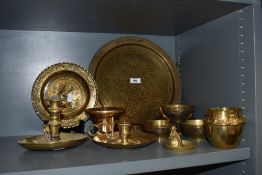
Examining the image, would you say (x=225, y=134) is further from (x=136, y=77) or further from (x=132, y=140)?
(x=136, y=77)

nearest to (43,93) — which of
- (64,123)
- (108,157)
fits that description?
(64,123)

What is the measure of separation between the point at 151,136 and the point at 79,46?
449 millimetres

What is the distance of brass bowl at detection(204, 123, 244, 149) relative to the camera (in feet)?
2.32

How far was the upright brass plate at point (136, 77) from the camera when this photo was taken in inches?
41.0

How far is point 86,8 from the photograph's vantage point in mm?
788

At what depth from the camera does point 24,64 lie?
1.00m

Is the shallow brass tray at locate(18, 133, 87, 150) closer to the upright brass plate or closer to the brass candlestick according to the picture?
the brass candlestick

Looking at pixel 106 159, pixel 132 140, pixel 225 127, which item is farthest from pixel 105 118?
pixel 225 127

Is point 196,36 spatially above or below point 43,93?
above

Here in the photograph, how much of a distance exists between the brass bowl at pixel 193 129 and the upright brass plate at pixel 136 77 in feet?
0.64

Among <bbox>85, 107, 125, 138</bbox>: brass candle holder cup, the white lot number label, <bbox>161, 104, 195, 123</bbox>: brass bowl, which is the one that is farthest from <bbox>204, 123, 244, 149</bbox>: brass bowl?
the white lot number label

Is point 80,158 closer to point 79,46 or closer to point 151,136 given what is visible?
point 151,136

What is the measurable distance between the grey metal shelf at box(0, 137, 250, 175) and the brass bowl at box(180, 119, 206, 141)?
5 cm

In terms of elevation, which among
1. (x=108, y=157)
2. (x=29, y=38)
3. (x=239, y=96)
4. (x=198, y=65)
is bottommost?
(x=108, y=157)
